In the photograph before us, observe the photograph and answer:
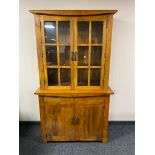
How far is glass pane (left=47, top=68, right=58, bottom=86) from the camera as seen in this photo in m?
2.23

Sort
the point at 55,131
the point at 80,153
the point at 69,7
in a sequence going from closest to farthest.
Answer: the point at 80,153, the point at 55,131, the point at 69,7

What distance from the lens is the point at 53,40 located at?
215 centimetres

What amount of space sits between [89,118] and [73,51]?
956 mm

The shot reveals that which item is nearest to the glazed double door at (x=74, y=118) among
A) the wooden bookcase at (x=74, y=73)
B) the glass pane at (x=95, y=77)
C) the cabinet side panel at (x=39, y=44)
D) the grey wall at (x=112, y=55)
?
the wooden bookcase at (x=74, y=73)

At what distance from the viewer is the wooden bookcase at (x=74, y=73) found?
2.09 m

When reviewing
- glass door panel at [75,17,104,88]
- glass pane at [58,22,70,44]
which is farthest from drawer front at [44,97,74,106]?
glass pane at [58,22,70,44]

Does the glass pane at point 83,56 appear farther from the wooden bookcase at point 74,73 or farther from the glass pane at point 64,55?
the glass pane at point 64,55

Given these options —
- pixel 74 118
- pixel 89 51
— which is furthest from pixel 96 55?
pixel 74 118

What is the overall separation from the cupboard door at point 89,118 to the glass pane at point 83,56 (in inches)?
19.7

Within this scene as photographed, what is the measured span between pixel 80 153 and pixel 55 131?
1.49 ft

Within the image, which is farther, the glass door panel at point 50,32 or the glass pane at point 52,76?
the glass pane at point 52,76

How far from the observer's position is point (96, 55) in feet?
7.20
